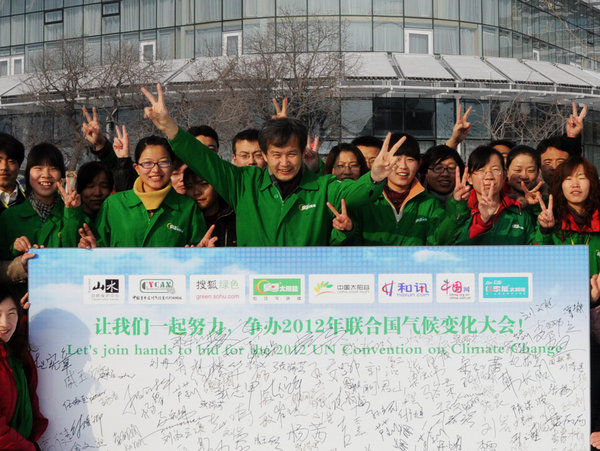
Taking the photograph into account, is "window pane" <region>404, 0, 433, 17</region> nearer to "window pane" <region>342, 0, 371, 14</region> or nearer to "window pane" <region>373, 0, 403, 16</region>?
"window pane" <region>373, 0, 403, 16</region>

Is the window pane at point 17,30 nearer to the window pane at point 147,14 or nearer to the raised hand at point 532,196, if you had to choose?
the window pane at point 147,14

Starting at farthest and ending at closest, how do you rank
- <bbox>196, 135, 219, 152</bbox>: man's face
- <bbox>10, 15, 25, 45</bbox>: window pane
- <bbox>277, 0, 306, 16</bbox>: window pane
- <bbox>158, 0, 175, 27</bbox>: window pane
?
<bbox>10, 15, 25, 45</bbox>: window pane
<bbox>158, 0, 175, 27</bbox>: window pane
<bbox>277, 0, 306, 16</bbox>: window pane
<bbox>196, 135, 219, 152</bbox>: man's face

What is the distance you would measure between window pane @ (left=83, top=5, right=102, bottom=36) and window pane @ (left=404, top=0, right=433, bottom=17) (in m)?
13.3

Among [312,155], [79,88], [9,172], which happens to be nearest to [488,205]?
[312,155]

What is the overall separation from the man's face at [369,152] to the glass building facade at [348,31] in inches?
805

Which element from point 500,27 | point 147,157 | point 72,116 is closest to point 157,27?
point 72,116

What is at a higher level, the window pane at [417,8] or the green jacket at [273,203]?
the window pane at [417,8]

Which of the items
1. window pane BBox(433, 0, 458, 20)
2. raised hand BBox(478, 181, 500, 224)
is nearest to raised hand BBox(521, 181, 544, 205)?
raised hand BBox(478, 181, 500, 224)

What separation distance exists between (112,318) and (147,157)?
113 centimetres

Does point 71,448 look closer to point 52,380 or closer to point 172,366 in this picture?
point 52,380

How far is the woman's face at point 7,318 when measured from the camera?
381 cm

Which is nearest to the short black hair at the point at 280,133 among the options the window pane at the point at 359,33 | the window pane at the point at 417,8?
the window pane at the point at 359,33

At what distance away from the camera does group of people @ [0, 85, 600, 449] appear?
4180mm

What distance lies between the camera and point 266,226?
14.6ft
